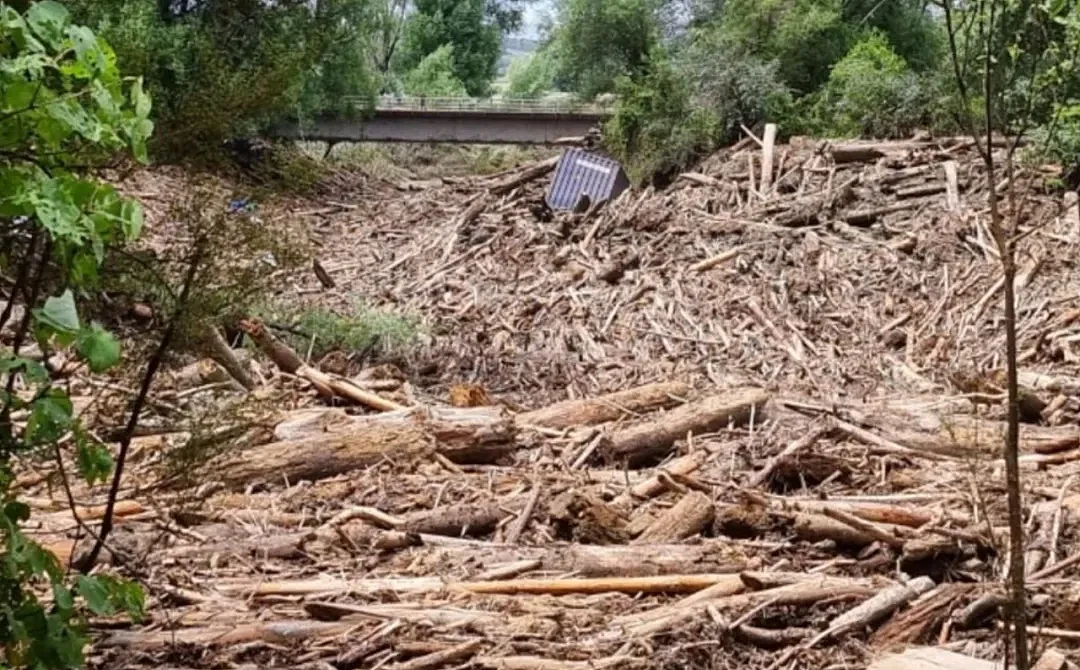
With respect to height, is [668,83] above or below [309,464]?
above

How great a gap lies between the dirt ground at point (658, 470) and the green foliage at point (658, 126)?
367cm

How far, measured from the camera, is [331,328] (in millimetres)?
10242

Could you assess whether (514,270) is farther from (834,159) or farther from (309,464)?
(309,464)

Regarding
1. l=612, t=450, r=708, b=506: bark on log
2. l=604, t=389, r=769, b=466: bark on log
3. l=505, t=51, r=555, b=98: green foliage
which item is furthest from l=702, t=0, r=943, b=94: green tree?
l=612, t=450, r=708, b=506: bark on log

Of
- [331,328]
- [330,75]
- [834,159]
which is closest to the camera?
[331,328]

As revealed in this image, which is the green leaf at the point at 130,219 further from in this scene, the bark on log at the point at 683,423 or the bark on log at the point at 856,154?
the bark on log at the point at 856,154

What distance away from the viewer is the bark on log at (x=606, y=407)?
7.38 meters

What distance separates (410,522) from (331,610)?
124 centimetres

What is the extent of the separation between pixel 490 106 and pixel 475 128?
70cm

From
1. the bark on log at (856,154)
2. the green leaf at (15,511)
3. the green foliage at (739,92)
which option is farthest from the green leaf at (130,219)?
the green foliage at (739,92)

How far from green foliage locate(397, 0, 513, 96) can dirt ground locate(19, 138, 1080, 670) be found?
22.3m

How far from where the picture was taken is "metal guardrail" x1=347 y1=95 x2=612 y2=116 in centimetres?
2575

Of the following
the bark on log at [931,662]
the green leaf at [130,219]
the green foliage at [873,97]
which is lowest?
the bark on log at [931,662]

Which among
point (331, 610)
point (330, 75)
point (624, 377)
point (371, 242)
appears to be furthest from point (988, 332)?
point (330, 75)
